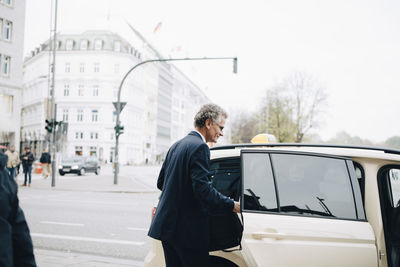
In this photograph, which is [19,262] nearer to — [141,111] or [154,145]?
[141,111]

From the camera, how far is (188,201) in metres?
2.97

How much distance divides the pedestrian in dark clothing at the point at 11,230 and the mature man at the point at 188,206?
1.02m

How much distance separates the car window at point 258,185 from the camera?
3324 mm

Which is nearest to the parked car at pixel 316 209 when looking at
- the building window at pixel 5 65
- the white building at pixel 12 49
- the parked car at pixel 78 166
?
the parked car at pixel 78 166

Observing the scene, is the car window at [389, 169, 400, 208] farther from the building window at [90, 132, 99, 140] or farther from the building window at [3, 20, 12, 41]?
the building window at [90, 132, 99, 140]

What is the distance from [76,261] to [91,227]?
3415mm

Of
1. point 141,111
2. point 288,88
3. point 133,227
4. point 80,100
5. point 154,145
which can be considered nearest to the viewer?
point 133,227

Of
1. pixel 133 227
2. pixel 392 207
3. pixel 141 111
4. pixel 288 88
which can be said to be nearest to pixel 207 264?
pixel 392 207

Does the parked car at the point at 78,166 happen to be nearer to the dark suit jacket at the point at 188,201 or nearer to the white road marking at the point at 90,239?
the white road marking at the point at 90,239

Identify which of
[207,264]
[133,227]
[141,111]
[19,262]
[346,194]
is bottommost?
[133,227]

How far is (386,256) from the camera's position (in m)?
3.21

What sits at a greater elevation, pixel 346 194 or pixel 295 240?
pixel 346 194

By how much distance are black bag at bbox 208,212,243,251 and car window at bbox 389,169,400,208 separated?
4.68ft

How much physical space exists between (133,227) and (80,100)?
225ft
